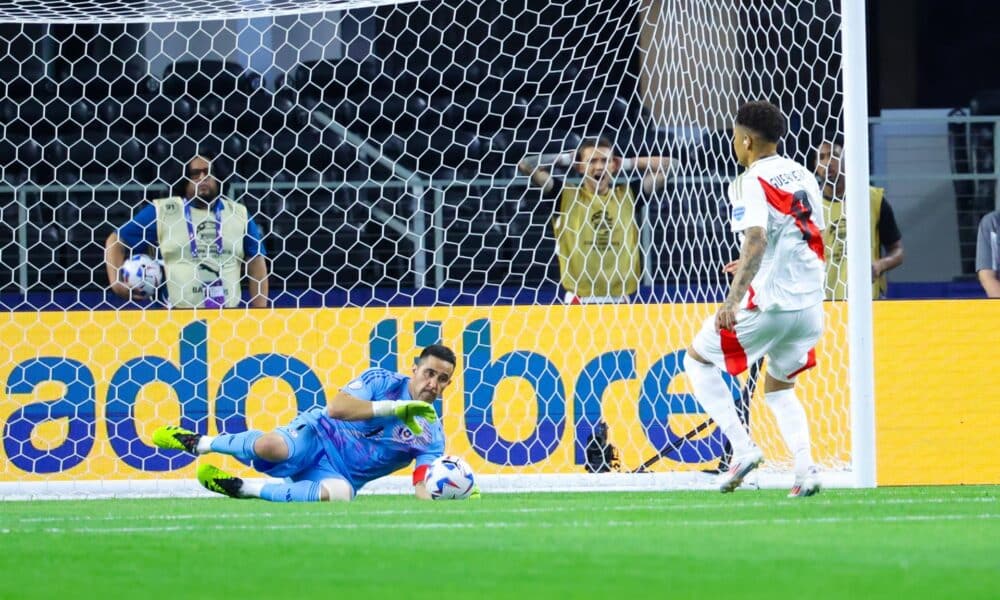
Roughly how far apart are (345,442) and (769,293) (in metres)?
2.13

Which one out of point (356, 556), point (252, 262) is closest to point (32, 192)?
point (252, 262)

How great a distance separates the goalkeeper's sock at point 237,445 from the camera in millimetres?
7484

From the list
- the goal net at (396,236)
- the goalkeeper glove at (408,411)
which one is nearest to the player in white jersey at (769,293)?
the goalkeeper glove at (408,411)

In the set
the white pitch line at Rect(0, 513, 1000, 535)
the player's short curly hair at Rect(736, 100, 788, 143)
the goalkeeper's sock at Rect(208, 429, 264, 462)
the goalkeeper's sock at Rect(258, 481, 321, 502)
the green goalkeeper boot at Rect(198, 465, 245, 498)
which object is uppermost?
the player's short curly hair at Rect(736, 100, 788, 143)

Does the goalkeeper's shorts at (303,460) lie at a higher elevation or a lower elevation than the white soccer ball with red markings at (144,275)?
lower

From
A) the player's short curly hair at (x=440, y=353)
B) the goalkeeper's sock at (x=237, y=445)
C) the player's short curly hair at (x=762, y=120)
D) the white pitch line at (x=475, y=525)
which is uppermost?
the player's short curly hair at (x=762, y=120)

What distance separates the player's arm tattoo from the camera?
6.50 meters

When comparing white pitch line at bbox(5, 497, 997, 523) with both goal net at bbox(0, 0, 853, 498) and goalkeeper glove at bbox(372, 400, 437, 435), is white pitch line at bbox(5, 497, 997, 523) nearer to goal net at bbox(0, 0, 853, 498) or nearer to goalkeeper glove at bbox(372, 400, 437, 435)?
goalkeeper glove at bbox(372, 400, 437, 435)

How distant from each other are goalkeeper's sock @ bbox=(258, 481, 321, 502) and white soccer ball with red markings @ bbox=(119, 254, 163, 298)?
2314mm

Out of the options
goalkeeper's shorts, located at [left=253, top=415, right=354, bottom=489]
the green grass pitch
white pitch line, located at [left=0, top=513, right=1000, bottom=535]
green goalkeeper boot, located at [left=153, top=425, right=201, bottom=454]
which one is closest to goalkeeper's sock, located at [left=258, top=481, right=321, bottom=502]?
goalkeeper's shorts, located at [left=253, top=415, right=354, bottom=489]

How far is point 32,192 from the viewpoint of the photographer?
11.0 m

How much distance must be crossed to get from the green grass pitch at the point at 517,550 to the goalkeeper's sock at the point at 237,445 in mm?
817

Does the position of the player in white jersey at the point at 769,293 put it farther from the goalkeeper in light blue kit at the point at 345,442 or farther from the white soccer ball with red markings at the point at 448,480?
the goalkeeper in light blue kit at the point at 345,442

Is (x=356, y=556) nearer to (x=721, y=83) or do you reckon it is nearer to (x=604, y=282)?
(x=604, y=282)
